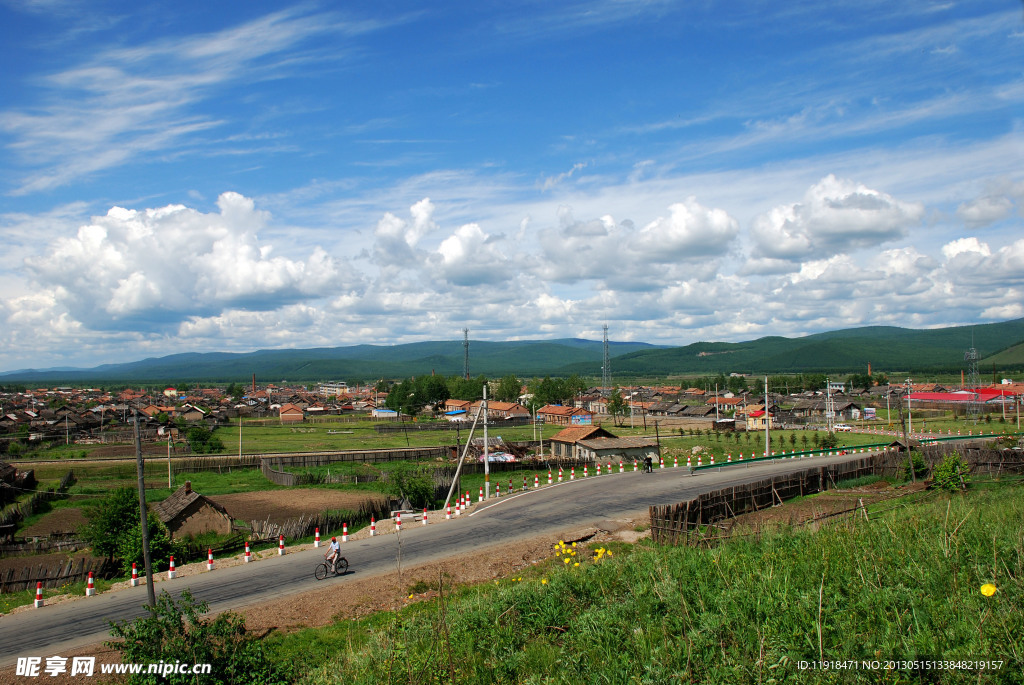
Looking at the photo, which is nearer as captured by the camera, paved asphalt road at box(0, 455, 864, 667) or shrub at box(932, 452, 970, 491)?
paved asphalt road at box(0, 455, 864, 667)

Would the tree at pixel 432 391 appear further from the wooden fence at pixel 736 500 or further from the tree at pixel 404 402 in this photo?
the wooden fence at pixel 736 500

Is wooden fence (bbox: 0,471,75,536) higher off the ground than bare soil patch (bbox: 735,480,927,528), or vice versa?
bare soil patch (bbox: 735,480,927,528)

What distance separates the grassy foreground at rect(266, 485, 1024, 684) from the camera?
729cm

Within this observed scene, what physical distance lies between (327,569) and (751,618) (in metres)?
15.5

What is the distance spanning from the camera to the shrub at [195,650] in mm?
10352

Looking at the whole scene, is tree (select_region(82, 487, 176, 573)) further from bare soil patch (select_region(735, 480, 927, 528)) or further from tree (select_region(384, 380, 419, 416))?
tree (select_region(384, 380, 419, 416))

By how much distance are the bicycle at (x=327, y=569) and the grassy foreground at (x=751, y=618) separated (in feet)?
21.5

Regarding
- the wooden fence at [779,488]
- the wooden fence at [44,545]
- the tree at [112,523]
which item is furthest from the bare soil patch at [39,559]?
the wooden fence at [779,488]

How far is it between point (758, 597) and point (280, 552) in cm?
2076

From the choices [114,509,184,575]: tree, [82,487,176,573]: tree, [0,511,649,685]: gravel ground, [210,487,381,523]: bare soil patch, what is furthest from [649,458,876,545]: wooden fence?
[82,487,176,573]: tree

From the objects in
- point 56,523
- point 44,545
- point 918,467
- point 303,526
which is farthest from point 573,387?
point 44,545

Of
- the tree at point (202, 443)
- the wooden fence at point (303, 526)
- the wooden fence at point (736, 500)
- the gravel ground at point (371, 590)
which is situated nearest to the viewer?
the gravel ground at point (371, 590)

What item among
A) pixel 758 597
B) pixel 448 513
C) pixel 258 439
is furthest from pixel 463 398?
pixel 758 597

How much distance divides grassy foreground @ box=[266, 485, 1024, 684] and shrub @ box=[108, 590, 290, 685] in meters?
0.97
